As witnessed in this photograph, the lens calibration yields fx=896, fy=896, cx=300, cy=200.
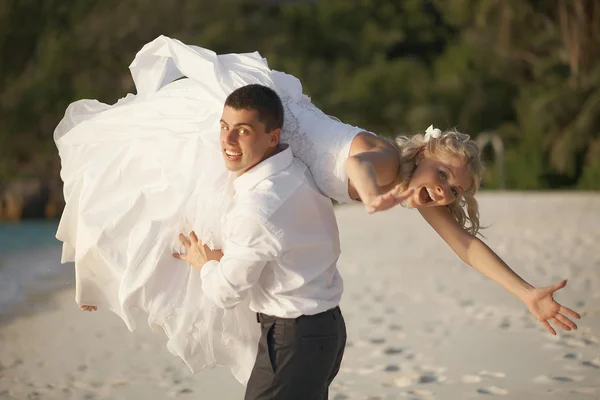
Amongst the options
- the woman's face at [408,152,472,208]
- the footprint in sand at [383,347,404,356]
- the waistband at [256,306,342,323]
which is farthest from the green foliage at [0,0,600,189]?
the waistband at [256,306,342,323]

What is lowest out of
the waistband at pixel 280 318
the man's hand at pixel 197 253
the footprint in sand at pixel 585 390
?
the footprint in sand at pixel 585 390

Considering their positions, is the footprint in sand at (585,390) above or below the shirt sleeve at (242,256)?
below

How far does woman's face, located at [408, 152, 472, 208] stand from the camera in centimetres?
339

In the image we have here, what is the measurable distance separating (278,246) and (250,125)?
1.50 feet

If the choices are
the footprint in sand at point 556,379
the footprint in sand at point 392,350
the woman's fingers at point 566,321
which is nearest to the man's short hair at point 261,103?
the woman's fingers at point 566,321

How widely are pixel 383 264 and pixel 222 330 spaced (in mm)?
8347

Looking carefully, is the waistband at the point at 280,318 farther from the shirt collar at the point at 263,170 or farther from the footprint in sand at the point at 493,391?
the footprint in sand at the point at 493,391

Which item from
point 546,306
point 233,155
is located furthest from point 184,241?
point 546,306

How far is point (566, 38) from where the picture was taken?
1117 inches

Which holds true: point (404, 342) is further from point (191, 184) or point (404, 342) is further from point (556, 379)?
point (191, 184)

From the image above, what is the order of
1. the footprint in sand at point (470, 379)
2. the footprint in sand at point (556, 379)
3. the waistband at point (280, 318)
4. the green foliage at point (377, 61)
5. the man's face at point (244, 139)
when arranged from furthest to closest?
the green foliage at point (377, 61)
the footprint in sand at point (470, 379)
the footprint in sand at point (556, 379)
the waistband at point (280, 318)
the man's face at point (244, 139)

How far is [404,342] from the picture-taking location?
7262 mm

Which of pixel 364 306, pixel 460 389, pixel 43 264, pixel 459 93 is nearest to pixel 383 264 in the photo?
pixel 364 306

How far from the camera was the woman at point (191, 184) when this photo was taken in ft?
11.3
